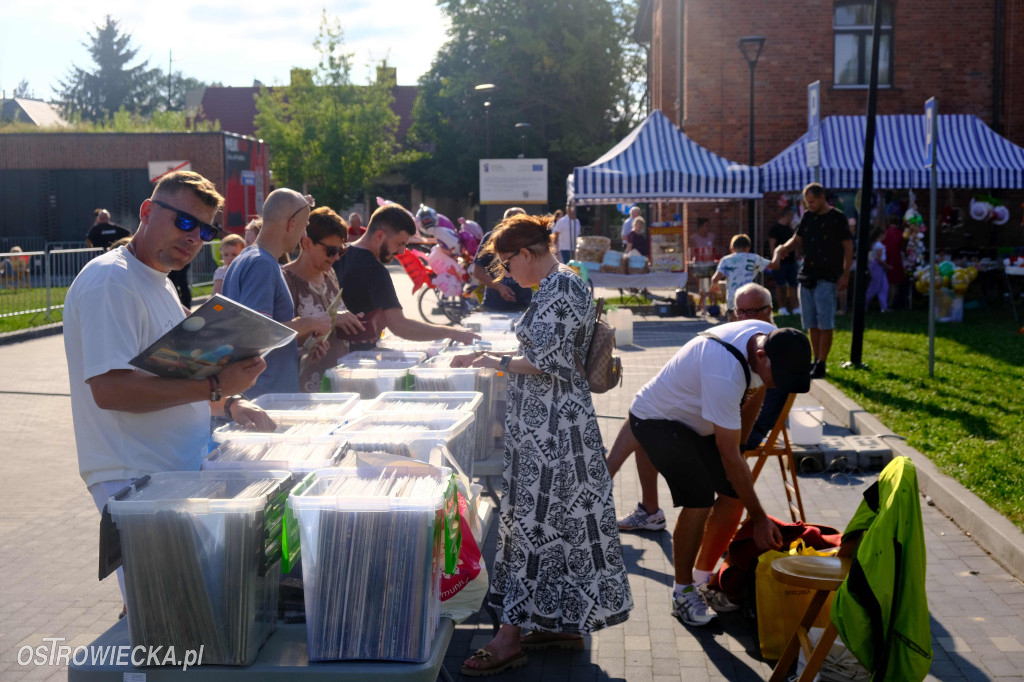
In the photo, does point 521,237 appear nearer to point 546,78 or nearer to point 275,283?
point 275,283

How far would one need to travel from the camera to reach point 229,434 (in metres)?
3.94

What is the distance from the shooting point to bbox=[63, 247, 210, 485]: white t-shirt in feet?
10.5

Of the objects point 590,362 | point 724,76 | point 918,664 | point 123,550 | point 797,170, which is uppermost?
point 724,76

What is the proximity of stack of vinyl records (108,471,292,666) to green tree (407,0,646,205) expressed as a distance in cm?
4823

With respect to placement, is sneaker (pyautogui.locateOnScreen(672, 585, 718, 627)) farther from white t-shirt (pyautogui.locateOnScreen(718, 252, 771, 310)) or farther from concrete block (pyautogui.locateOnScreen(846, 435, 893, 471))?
white t-shirt (pyautogui.locateOnScreen(718, 252, 771, 310))

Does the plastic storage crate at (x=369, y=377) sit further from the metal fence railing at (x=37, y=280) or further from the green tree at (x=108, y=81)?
the green tree at (x=108, y=81)

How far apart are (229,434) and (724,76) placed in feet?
74.4

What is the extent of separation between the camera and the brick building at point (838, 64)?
79.7ft

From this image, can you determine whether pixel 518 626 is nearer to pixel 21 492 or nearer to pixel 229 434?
pixel 229 434

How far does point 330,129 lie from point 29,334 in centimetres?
3250

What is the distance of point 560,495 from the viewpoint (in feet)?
14.7

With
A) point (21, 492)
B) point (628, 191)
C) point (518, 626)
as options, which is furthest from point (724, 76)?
point (518, 626)

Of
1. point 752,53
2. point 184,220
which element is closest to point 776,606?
point 184,220

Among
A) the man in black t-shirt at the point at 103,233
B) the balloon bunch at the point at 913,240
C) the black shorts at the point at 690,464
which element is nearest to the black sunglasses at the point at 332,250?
the black shorts at the point at 690,464
